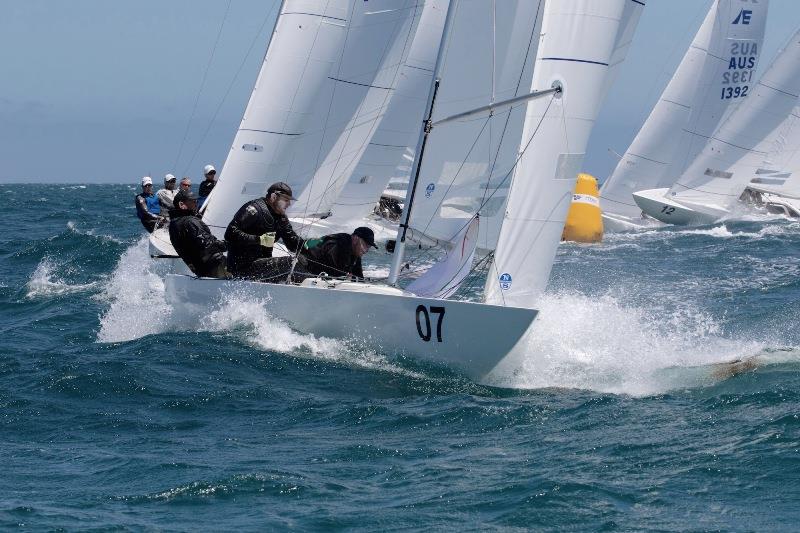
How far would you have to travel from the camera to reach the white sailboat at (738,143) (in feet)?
88.5

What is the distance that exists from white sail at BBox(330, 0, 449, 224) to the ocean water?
17.2 feet

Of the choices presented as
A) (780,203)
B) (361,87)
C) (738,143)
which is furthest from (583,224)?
(780,203)

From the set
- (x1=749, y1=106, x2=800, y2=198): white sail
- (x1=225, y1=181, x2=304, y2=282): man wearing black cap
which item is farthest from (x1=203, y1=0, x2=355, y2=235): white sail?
(x1=749, y1=106, x2=800, y2=198): white sail

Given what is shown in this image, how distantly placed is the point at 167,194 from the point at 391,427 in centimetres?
952

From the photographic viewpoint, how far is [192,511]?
5613mm

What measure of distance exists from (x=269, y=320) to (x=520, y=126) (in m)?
2.72

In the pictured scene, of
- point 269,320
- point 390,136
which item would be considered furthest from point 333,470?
point 390,136

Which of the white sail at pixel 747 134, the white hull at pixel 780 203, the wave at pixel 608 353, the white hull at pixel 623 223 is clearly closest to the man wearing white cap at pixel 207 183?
the wave at pixel 608 353

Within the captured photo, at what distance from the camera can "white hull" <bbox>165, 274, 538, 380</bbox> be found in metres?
8.56

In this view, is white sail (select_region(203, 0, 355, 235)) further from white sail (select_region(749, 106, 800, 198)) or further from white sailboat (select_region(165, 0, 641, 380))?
white sail (select_region(749, 106, 800, 198))

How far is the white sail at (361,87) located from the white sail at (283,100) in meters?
0.24

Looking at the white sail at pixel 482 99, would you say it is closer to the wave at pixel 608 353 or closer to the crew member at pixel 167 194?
the wave at pixel 608 353

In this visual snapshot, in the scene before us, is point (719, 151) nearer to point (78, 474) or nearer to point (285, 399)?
point (285, 399)

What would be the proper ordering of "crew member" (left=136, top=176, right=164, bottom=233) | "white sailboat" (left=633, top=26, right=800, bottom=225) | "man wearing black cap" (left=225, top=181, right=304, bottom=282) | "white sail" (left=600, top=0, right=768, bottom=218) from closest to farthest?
"man wearing black cap" (left=225, top=181, right=304, bottom=282), "crew member" (left=136, top=176, right=164, bottom=233), "white sail" (left=600, top=0, right=768, bottom=218), "white sailboat" (left=633, top=26, right=800, bottom=225)
